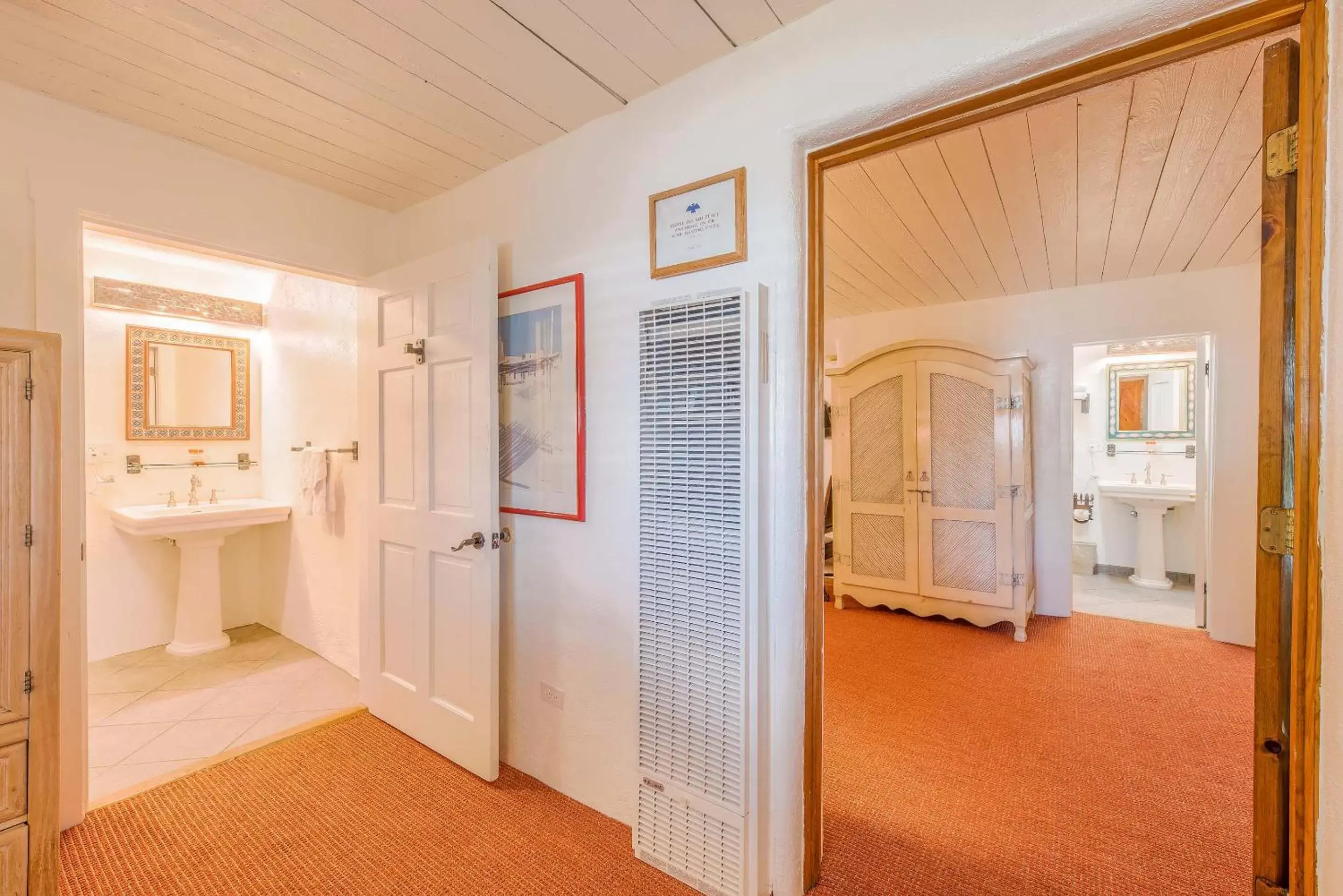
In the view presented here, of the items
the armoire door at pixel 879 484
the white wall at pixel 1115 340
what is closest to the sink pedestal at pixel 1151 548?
the white wall at pixel 1115 340

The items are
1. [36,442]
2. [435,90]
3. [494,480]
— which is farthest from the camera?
[494,480]

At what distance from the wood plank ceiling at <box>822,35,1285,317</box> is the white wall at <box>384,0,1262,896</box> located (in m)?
0.27

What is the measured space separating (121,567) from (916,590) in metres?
5.01

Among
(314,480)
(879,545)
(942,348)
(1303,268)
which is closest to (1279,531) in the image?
(1303,268)

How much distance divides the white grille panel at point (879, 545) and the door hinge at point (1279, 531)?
9.51 feet

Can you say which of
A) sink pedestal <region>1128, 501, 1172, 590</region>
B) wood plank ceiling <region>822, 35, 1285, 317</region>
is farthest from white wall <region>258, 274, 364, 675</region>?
sink pedestal <region>1128, 501, 1172, 590</region>

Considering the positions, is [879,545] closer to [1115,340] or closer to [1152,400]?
[1115,340]

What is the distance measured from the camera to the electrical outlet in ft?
6.74

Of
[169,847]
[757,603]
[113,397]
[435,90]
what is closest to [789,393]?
[757,603]

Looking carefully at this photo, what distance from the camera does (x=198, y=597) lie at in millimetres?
3420

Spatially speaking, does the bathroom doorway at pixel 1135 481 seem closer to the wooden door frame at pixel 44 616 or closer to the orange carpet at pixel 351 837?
the orange carpet at pixel 351 837

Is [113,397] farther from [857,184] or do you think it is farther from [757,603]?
[857,184]

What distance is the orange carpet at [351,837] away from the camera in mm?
1632

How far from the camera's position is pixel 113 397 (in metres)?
3.38
